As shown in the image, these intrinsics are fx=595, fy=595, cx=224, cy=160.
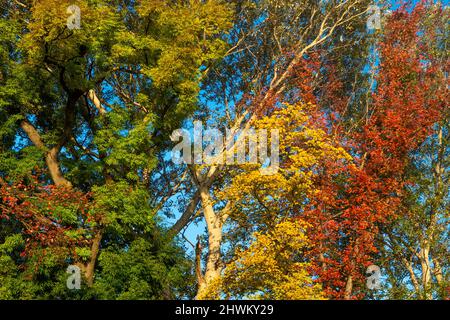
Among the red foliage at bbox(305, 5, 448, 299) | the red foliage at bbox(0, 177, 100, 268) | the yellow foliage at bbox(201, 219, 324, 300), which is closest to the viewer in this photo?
the red foliage at bbox(0, 177, 100, 268)

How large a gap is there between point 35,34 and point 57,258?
6872mm

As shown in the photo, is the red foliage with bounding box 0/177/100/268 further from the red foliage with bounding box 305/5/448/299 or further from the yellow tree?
the red foliage with bounding box 305/5/448/299

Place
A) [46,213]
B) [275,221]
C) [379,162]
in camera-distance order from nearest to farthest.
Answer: [46,213] < [275,221] < [379,162]

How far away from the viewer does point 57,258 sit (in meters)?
16.7

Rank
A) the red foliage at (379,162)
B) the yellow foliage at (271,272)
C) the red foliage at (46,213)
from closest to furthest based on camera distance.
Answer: the red foliage at (46,213), the yellow foliage at (271,272), the red foliage at (379,162)

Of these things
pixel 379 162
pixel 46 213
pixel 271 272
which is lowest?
pixel 271 272

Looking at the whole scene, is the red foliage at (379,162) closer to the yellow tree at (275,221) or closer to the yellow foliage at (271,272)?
the yellow tree at (275,221)

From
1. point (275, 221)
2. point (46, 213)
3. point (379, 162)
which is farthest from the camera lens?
point (379, 162)

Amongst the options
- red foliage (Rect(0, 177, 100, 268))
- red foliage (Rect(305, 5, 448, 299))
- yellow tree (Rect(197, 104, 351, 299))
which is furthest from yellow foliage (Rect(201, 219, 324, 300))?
red foliage (Rect(0, 177, 100, 268))

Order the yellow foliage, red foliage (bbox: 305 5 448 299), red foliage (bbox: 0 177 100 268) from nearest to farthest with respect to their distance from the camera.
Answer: red foliage (bbox: 0 177 100 268) → the yellow foliage → red foliage (bbox: 305 5 448 299)

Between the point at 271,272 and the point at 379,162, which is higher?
the point at 379,162

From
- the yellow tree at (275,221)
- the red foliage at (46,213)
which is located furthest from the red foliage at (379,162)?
the red foliage at (46,213)

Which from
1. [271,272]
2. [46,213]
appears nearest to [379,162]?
[271,272]

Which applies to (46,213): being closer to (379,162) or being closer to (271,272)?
(271,272)
